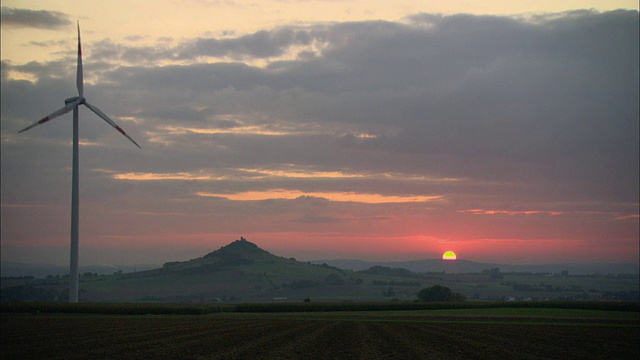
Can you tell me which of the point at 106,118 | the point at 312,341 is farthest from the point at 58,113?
the point at 312,341

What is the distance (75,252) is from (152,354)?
208 ft

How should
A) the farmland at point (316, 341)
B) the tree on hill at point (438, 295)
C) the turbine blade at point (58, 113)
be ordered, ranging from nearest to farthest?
the farmland at point (316, 341), the turbine blade at point (58, 113), the tree on hill at point (438, 295)

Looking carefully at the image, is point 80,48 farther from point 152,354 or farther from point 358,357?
point 358,357

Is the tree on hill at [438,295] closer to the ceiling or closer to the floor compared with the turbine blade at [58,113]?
closer to the floor

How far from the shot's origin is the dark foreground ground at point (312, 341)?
46031mm

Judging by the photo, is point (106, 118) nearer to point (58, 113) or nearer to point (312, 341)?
point (58, 113)

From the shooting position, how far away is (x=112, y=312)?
10331 cm

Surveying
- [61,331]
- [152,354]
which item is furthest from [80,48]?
[152,354]

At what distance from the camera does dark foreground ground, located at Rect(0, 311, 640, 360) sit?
46.0m

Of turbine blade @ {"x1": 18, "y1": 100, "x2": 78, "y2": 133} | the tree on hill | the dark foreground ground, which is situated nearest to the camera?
the dark foreground ground

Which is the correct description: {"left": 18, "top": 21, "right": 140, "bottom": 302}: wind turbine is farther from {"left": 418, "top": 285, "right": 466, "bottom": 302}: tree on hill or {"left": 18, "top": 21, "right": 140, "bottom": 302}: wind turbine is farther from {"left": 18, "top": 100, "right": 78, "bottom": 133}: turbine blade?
{"left": 418, "top": 285, "right": 466, "bottom": 302}: tree on hill

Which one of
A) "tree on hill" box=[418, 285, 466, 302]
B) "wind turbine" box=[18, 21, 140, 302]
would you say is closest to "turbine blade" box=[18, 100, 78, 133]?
"wind turbine" box=[18, 21, 140, 302]

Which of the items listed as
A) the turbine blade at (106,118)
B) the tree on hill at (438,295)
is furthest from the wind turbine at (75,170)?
the tree on hill at (438,295)

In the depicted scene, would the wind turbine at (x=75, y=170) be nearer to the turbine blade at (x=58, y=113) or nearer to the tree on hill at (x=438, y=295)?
the turbine blade at (x=58, y=113)
